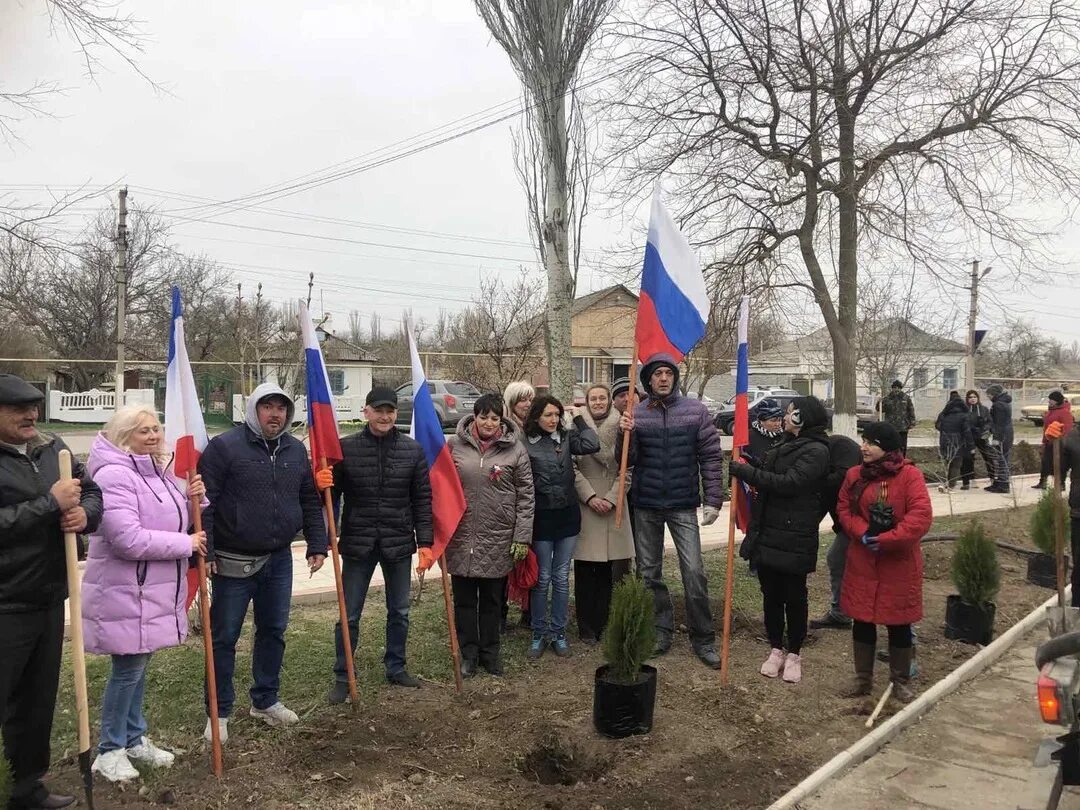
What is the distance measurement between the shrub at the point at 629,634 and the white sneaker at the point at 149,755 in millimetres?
2240

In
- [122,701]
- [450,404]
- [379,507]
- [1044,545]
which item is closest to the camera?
[122,701]

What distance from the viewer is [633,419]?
17.7 feet

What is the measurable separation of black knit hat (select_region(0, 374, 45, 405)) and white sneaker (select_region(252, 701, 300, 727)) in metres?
2.11

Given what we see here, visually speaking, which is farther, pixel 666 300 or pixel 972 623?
pixel 972 623

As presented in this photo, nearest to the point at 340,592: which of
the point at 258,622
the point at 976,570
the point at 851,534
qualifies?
the point at 258,622

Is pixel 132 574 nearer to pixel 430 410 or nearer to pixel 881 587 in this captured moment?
pixel 430 410

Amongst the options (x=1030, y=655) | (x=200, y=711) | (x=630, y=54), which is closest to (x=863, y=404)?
(x=630, y=54)

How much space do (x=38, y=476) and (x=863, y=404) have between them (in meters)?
38.4

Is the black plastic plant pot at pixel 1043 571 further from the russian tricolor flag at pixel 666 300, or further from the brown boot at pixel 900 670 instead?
the russian tricolor flag at pixel 666 300

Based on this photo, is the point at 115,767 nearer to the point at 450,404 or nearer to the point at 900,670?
the point at 900,670

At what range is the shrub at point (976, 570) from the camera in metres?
5.88

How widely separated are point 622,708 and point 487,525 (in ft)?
4.70

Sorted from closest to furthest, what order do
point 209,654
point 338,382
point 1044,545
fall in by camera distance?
point 209,654, point 1044,545, point 338,382

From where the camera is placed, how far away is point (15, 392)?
313cm
